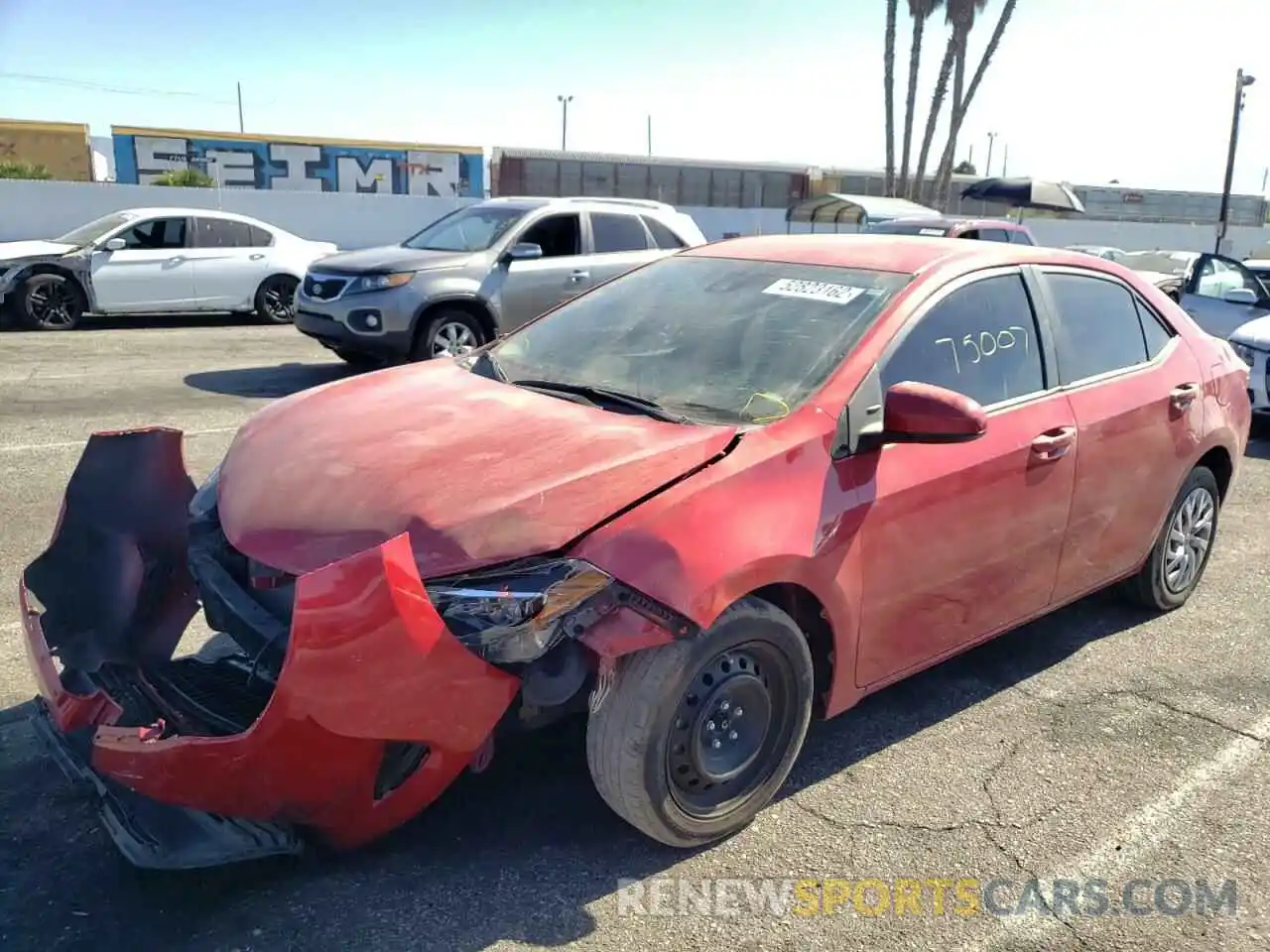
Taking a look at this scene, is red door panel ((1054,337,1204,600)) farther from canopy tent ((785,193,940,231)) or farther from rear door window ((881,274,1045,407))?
canopy tent ((785,193,940,231))

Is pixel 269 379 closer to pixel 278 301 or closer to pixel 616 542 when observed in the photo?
pixel 278 301

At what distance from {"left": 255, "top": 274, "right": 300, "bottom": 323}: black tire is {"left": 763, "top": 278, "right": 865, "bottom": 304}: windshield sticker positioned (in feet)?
38.0

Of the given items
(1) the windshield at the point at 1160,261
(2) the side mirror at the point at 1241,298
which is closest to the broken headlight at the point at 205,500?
(2) the side mirror at the point at 1241,298

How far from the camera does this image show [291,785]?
8.33 feet

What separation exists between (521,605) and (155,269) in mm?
12591

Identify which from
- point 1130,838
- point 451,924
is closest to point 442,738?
point 451,924

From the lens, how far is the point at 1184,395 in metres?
4.52

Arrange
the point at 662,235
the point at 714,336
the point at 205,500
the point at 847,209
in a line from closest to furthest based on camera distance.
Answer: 1. the point at 205,500
2. the point at 714,336
3. the point at 662,235
4. the point at 847,209

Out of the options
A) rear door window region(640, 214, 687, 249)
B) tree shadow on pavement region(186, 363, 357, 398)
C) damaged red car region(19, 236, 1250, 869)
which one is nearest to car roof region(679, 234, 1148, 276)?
damaged red car region(19, 236, 1250, 869)

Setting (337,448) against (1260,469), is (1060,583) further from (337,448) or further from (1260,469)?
(1260,469)

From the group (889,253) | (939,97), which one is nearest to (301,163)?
(939,97)

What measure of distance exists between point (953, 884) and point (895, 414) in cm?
136

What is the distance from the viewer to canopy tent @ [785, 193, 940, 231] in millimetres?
20469

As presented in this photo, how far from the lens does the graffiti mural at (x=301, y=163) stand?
37688mm
